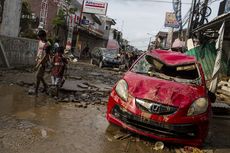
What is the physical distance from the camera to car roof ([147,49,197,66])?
7.86 meters

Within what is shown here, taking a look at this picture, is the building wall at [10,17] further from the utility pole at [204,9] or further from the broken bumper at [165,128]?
the broken bumper at [165,128]

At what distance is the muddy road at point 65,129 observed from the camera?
553 cm

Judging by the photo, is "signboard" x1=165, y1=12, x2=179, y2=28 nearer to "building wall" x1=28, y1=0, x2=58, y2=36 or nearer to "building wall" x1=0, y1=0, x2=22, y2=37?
"building wall" x1=28, y1=0, x2=58, y2=36

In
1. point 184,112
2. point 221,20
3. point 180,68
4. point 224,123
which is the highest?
point 221,20

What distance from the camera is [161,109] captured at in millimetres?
6008

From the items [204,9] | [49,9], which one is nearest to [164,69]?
[204,9]

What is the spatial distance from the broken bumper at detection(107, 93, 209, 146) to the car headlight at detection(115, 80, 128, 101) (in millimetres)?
179

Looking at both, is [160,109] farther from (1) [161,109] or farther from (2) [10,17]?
(2) [10,17]

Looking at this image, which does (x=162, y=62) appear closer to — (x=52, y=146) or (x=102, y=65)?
(x=52, y=146)

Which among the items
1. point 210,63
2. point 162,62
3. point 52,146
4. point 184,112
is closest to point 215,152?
point 184,112

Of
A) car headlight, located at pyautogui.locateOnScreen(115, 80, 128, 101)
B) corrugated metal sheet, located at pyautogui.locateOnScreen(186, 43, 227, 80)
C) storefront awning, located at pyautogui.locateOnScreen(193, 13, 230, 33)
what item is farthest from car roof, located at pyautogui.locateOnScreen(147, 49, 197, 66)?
corrugated metal sheet, located at pyautogui.locateOnScreen(186, 43, 227, 80)

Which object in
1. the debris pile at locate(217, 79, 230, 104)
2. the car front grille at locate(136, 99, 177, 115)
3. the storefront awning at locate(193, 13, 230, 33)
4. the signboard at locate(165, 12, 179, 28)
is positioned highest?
the signboard at locate(165, 12, 179, 28)

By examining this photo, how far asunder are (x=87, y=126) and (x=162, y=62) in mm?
2250

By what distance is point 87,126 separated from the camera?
7008 mm
